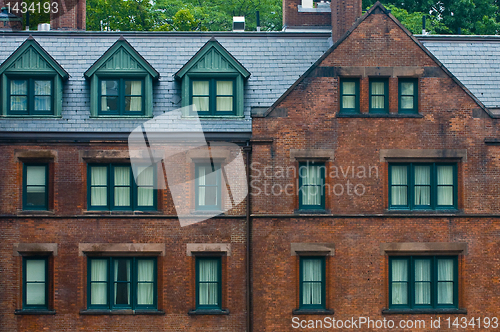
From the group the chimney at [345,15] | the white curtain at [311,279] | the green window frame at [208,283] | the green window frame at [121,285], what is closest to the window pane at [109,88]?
the green window frame at [121,285]

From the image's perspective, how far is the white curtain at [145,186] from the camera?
72.3ft

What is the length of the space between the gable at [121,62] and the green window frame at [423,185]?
9.36 m

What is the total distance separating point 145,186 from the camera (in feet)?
72.4

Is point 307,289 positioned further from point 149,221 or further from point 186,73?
point 186,73

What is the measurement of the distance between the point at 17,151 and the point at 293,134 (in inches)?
377

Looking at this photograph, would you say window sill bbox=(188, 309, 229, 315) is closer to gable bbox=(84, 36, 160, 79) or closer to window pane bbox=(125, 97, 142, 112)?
window pane bbox=(125, 97, 142, 112)

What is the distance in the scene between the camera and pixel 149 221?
2175 cm

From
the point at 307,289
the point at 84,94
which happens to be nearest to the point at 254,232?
the point at 307,289

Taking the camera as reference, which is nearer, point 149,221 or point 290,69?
point 149,221

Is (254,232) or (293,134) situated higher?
(293,134)

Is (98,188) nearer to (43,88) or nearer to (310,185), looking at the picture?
(43,88)

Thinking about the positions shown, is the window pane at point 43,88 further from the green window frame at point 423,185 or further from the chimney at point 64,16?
the green window frame at point 423,185

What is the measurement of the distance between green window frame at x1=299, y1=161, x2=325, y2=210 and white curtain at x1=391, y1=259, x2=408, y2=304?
10.8 ft

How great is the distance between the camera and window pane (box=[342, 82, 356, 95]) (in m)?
22.1
